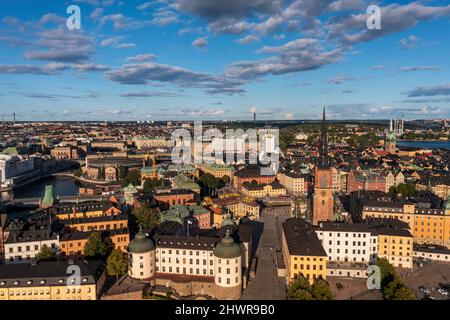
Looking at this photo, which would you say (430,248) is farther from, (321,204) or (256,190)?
(256,190)

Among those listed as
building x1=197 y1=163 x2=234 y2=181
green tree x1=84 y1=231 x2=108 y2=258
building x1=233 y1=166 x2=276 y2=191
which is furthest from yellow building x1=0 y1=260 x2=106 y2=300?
building x1=197 y1=163 x2=234 y2=181

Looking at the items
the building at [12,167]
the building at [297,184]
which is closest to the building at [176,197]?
the building at [297,184]

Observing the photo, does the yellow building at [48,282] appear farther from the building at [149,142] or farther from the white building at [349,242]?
the building at [149,142]

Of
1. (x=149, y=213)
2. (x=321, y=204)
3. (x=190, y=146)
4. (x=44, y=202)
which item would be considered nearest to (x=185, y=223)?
(x=149, y=213)

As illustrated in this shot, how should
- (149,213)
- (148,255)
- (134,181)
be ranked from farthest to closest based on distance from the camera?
(134,181), (149,213), (148,255)
